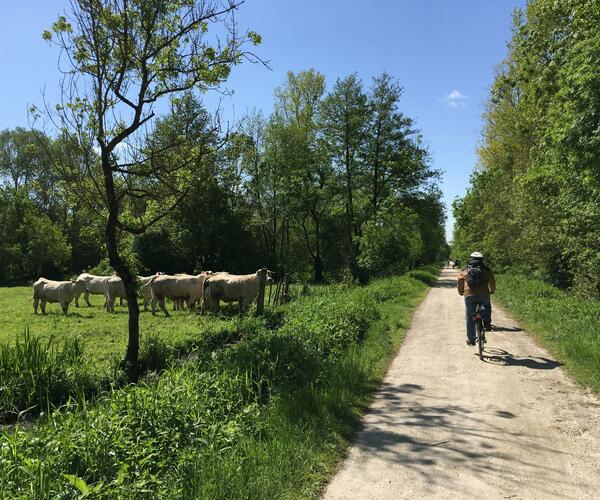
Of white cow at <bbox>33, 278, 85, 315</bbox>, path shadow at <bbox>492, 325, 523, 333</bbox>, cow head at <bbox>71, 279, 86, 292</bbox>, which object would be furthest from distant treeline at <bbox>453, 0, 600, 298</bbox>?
cow head at <bbox>71, 279, 86, 292</bbox>

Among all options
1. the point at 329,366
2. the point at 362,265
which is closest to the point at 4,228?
the point at 362,265

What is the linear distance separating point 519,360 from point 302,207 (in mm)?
34225

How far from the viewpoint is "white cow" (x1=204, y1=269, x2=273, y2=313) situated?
1908cm

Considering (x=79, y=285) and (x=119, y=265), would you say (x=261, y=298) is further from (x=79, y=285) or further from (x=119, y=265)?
(x=79, y=285)

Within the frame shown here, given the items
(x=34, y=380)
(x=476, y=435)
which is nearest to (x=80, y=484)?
(x=476, y=435)

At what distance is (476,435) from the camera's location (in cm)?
523

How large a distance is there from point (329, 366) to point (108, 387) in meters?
3.90

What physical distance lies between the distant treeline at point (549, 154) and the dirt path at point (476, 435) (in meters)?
Result: 4.82

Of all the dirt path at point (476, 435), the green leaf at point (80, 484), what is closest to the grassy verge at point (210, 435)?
the green leaf at point (80, 484)

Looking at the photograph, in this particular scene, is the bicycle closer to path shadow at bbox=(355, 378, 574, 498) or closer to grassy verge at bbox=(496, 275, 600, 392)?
grassy verge at bbox=(496, 275, 600, 392)

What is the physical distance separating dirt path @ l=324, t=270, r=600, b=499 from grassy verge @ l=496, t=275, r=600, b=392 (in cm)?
37

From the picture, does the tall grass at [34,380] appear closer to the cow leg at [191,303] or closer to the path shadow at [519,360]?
the path shadow at [519,360]

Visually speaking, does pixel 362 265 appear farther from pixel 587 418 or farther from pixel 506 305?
pixel 587 418

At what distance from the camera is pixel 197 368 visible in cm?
721
